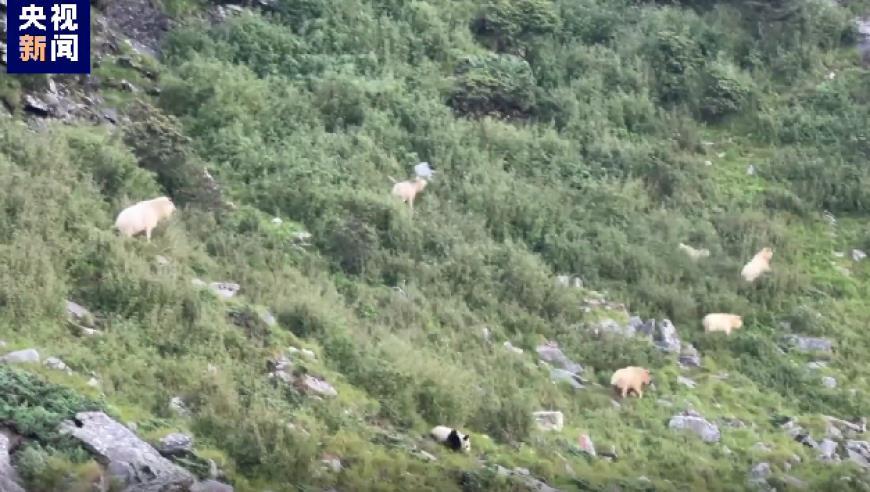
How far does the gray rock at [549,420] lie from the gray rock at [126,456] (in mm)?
3897

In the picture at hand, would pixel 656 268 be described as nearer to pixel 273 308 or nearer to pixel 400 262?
pixel 400 262

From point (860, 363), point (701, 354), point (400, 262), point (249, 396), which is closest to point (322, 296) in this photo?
point (400, 262)

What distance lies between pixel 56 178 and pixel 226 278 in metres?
2.00

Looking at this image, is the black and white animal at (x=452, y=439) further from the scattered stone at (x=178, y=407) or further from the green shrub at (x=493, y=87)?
the green shrub at (x=493, y=87)

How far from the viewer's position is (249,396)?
7973 mm

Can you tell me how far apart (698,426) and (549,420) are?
1734 mm

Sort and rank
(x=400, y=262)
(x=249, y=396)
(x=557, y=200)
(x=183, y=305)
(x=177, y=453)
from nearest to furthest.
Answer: (x=177, y=453) < (x=249, y=396) < (x=183, y=305) < (x=400, y=262) < (x=557, y=200)

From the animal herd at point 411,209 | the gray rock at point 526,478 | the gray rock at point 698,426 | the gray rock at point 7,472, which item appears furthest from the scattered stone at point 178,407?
the gray rock at point 698,426

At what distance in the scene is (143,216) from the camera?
1021 centimetres

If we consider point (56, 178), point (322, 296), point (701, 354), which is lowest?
point (701, 354)

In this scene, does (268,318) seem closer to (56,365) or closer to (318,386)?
(318,386)

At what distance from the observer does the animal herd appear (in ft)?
28.7

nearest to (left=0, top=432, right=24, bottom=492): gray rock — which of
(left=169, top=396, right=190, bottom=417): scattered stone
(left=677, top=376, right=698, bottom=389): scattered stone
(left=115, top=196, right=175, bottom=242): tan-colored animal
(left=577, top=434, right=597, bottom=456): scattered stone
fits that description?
(left=169, top=396, right=190, bottom=417): scattered stone

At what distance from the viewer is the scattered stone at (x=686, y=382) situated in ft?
37.1
